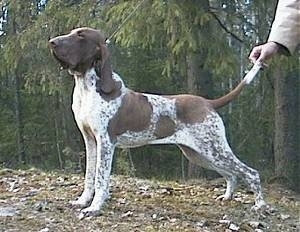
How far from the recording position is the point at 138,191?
243 inches

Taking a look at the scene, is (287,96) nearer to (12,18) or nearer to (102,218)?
(12,18)

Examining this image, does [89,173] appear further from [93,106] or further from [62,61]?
[62,61]

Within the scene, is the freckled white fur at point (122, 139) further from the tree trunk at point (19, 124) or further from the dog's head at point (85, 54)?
the tree trunk at point (19, 124)

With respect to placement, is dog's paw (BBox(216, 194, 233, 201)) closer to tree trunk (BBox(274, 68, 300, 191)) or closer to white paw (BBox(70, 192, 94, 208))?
white paw (BBox(70, 192, 94, 208))

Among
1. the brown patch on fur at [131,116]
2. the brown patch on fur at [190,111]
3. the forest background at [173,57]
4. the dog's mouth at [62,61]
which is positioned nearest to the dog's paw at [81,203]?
the brown patch on fur at [131,116]

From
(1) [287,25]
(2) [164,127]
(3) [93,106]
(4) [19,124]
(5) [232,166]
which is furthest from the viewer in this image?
(4) [19,124]

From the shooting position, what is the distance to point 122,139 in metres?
5.23

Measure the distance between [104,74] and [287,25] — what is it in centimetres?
226

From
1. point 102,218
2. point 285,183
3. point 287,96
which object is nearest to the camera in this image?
point 102,218

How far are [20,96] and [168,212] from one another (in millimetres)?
14704

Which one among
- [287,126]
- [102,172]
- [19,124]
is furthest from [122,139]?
[19,124]

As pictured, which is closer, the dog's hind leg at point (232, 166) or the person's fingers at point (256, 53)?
the person's fingers at point (256, 53)

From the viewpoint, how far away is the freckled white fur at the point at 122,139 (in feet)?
16.5

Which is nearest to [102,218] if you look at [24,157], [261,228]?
[261,228]
